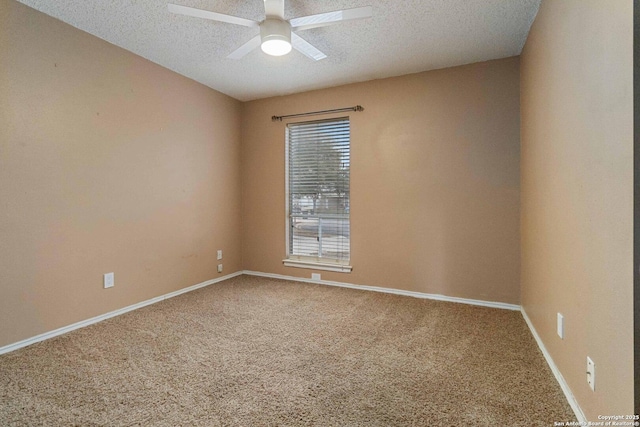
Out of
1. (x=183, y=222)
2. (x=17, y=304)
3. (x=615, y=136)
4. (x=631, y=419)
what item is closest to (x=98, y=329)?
(x=17, y=304)

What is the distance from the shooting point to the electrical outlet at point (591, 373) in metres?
1.34

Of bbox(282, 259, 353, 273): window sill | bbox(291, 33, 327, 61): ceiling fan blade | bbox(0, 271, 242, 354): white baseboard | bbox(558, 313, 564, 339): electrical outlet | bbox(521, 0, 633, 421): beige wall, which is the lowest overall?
bbox(0, 271, 242, 354): white baseboard

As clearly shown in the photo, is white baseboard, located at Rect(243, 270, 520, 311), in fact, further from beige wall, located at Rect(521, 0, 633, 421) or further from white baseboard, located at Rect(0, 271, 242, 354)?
white baseboard, located at Rect(0, 271, 242, 354)

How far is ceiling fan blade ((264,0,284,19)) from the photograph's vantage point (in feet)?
6.77

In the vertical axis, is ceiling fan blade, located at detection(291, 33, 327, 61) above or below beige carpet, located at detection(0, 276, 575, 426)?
above

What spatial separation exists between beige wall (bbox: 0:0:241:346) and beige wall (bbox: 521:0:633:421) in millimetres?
3514

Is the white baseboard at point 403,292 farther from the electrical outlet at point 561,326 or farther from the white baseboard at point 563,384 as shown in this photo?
the electrical outlet at point 561,326

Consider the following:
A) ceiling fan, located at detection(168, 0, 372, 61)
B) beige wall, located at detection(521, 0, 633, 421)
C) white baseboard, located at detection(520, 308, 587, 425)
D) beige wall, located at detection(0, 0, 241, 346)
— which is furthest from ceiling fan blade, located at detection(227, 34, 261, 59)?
white baseboard, located at detection(520, 308, 587, 425)

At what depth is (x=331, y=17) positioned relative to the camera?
81.0 inches

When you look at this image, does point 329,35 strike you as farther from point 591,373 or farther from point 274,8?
point 591,373

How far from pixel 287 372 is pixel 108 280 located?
6.76ft

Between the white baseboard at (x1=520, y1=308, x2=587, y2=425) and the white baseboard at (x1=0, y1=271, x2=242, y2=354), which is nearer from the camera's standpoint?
the white baseboard at (x1=520, y1=308, x2=587, y2=425)

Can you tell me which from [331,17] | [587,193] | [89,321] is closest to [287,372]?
[587,193]

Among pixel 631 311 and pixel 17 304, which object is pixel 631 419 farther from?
pixel 17 304
